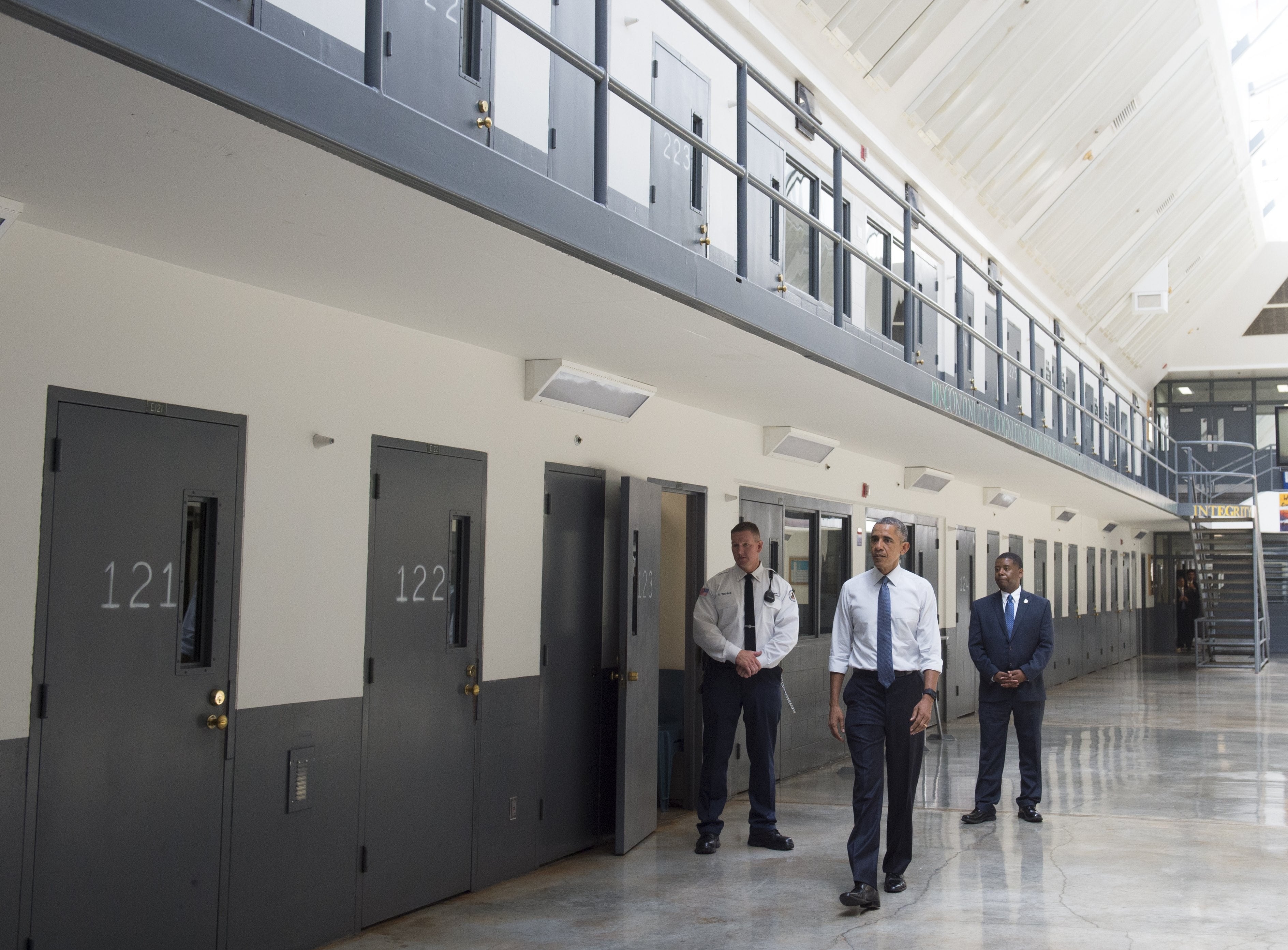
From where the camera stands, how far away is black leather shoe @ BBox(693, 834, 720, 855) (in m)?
6.38

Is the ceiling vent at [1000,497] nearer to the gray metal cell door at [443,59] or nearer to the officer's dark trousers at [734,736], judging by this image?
the officer's dark trousers at [734,736]

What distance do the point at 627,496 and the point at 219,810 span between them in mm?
2955

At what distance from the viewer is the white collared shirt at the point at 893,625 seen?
531 centimetres

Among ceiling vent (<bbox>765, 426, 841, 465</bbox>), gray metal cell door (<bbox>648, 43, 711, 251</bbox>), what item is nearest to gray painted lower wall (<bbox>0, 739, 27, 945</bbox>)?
gray metal cell door (<bbox>648, 43, 711, 251</bbox>)

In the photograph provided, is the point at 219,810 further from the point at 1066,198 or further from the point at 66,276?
the point at 1066,198

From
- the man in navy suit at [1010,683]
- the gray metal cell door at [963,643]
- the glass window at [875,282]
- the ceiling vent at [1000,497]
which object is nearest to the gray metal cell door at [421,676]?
the man in navy suit at [1010,683]

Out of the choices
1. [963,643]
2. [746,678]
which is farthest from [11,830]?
[963,643]

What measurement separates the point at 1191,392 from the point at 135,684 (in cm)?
2886

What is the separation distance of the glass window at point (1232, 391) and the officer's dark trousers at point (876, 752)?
25831mm

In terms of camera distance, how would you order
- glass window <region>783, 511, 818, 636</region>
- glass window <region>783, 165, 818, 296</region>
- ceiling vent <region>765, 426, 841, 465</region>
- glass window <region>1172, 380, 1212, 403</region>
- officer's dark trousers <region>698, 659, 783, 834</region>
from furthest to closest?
glass window <region>1172, 380, 1212, 403</region>
glass window <region>783, 511, 818, 636</region>
glass window <region>783, 165, 818, 296</region>
ceiling vent <region>765, 426, 841, 465</region>
officer's dark trousers <region>698, 659, 783, 834</region>

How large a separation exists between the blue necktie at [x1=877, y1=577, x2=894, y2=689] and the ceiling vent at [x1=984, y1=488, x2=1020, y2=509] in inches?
410

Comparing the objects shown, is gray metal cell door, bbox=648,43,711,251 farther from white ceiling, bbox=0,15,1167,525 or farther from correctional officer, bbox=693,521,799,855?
correctional officer, bbox=693,521,799,855

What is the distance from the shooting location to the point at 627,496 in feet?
21.5

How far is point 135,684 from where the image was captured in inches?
157
